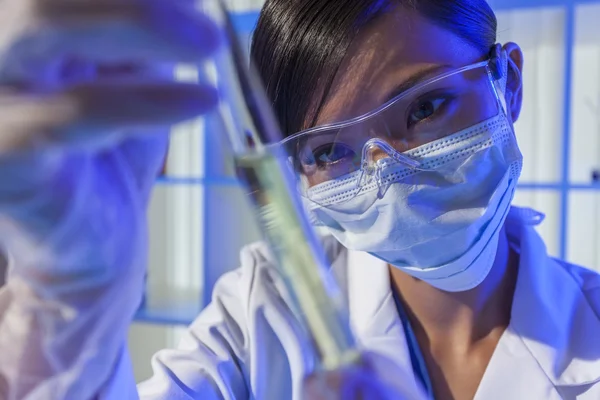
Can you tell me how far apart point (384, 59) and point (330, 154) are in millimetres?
135

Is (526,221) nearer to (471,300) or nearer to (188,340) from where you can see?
(471,300)

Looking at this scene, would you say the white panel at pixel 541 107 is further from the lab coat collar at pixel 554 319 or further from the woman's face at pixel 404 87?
the woman's face at pixel 404 87

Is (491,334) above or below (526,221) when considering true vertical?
below

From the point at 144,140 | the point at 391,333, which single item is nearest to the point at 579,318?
the point at 391,333

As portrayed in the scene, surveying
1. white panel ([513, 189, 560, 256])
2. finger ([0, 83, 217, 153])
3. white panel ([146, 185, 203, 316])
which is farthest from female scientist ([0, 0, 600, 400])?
white panel ([146, 185, 203, 316])

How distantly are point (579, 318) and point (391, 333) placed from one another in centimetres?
27

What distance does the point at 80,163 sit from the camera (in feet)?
1.03

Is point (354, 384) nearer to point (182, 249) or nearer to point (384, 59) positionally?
point (384, 59)

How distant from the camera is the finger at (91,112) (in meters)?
0.26

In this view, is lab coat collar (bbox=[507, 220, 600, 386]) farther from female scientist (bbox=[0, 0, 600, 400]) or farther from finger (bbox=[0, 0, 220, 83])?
finger (bbox=[0, 0, 220, 83])

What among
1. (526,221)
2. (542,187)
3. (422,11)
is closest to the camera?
(422,11)

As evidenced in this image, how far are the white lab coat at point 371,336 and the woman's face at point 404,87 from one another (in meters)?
0.19

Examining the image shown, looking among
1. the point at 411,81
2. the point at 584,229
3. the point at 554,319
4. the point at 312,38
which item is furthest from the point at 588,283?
the point at 584,229

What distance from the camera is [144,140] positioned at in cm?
35
